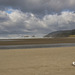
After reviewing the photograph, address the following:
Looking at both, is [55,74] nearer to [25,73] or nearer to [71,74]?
[71,74]

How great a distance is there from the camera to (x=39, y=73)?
16.4 feet

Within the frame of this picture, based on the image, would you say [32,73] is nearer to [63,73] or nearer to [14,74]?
[14,74]

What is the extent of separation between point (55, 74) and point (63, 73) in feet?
1.22

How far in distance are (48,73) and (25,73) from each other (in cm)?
96

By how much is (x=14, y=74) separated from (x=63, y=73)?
2030 mm

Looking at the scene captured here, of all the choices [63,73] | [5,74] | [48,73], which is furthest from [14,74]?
[63,73]

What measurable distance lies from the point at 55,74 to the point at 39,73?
0.66 metres

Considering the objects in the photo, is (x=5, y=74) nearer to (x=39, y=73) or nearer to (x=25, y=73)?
(x=25, y=73)

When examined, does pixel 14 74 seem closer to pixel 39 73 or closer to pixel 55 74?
pixel 39 73

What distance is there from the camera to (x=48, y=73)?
16.4ft

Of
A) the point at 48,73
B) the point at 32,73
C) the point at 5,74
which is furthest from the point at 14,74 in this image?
the point at 48,73

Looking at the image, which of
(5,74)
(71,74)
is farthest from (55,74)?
(5,74)

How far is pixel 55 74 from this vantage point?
4.90 m

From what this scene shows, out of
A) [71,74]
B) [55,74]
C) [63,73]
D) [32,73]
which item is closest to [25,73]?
[32,73]
